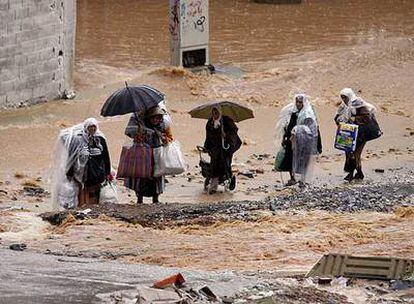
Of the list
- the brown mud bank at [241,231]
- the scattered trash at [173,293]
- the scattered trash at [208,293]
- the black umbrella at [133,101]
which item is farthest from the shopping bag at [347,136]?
the scattered trash at [208,293]

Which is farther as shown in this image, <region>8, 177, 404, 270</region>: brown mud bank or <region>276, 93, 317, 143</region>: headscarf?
<region>276, 93, 317, 143</region>: headscarf

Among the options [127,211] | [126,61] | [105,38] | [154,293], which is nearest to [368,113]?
[127,211]

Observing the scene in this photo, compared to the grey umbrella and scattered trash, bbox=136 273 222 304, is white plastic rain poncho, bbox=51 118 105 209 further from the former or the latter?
scattered trash, bbox=136 273 222 304

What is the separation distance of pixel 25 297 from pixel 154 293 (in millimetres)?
895

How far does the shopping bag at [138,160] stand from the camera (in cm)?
1362

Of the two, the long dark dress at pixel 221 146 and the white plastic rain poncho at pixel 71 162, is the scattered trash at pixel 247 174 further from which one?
the white plastic rain poncho at pixel 71 162

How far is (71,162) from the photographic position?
13.2 meters

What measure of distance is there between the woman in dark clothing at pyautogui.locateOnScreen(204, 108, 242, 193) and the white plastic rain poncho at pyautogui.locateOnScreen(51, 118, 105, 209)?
101 inches

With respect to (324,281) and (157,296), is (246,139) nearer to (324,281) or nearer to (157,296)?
(324,281)

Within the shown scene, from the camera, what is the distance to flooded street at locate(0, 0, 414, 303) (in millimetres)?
10672

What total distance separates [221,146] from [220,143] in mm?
39

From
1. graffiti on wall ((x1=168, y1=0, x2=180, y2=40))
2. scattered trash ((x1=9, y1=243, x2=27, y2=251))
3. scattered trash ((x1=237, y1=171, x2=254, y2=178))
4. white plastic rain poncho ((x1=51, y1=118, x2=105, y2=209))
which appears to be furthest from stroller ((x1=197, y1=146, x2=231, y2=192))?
graffiti on wall ((x1=168, y1=0, x2=180, y2=40))

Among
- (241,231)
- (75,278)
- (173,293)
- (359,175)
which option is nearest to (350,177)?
(359,175)

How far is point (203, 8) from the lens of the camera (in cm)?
2420
